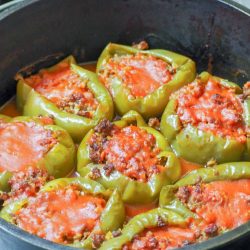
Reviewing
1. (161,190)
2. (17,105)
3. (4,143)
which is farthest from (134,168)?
(17,105)

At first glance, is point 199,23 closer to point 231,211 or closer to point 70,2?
point 70,2

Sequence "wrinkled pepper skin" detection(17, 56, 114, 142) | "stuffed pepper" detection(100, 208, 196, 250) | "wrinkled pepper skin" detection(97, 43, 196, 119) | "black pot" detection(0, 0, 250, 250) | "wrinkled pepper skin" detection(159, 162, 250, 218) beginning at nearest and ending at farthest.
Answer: "stuffed pepper" detection(100, 208, 196, 250)
"wrinkled pepper skin" detection(159, 162, 250, 218)
"wrinkled pepper skin" detection(17, 56, 114, 142)
"wrinkled pepper skin" detection(97, 43, 196, 119)
"black pot" detection(0, 0, 250, 250)

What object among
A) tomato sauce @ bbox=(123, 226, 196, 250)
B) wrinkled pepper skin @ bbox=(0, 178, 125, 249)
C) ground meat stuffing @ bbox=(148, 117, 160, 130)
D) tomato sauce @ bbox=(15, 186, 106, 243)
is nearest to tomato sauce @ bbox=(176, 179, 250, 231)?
tomato sauce @ bbox=(123, 226, 196, 250)

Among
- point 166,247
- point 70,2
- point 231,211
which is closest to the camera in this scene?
point 166,247

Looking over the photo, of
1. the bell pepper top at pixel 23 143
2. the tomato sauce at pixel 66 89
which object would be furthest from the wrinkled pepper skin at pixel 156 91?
the bell pepper top at pixel 23 143

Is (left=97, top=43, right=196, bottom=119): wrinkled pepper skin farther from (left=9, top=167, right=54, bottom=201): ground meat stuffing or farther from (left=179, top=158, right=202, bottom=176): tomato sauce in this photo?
(left=9, top=167, right=54, bottom=201): ground meat stuffing

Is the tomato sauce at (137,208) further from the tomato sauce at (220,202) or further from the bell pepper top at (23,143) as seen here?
the bell pepper top at (23,143)
